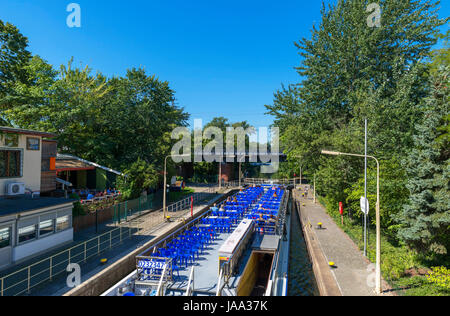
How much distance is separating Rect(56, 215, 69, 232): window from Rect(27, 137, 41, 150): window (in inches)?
247

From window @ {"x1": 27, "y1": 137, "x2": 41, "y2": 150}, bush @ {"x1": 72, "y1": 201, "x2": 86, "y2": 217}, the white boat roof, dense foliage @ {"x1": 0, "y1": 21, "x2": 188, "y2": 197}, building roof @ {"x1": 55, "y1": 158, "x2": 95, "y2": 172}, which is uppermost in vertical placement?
dense foliage @ {"x1": 0, "y1": 21, "x2": 188, "y2": 197}

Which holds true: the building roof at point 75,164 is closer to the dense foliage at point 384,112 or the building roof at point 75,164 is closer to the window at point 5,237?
the window at point 5,237

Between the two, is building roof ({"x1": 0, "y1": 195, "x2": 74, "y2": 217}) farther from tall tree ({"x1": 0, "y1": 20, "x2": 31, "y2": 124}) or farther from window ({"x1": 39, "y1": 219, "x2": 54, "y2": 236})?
tall tree ({"x1": 0, "y1": 20, "x2": 31, "y2": 124})

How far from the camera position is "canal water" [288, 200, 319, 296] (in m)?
13.4

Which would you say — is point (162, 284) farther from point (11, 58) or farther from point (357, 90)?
point (11, 58)

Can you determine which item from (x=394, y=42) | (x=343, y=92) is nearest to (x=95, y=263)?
(x=343, y=92)

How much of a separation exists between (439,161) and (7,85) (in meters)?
39.5

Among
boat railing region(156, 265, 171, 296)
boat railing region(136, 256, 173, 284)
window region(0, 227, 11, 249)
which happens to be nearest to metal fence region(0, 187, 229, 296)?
window region(0, 227, 11, 249)

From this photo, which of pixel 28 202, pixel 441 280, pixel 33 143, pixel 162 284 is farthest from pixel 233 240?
pixel 33 143

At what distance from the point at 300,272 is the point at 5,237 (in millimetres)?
15893

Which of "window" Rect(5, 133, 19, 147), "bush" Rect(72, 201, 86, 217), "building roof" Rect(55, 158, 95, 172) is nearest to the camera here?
"window" Rect(5, 133, 19, 147)

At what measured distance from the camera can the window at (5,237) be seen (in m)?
12.0

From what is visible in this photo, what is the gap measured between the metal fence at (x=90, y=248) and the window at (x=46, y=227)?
5.18ft
